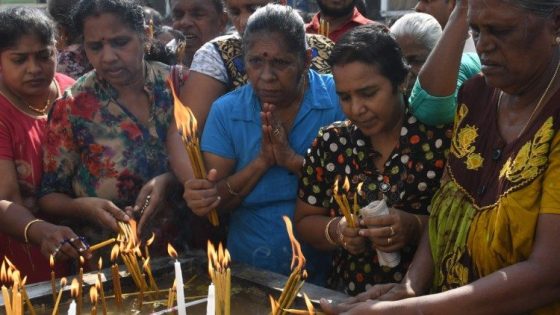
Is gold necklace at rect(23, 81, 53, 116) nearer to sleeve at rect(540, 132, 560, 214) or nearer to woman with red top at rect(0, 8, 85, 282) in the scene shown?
woman with red top at rect(0, 8, 85, 282)

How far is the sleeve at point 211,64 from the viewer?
136 inches

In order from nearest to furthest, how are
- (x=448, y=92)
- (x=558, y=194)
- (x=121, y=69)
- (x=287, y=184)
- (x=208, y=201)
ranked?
1. (x=558, y=194)
2. (x=448, y=92)
3. (x=208, y=201)
4. (x=287, y=184)
5. (x=121, y=69)

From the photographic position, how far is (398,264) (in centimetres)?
264

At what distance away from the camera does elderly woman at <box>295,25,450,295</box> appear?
2.63 m

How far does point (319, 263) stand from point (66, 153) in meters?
1.11

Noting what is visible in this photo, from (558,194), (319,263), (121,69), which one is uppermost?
(121,69)

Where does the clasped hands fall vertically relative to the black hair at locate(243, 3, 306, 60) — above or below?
below

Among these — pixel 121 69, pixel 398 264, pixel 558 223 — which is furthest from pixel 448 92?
pixel 121 69

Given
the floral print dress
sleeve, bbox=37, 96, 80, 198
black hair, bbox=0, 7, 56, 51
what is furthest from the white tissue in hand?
black hair, bbox=0, 7, 56, 51

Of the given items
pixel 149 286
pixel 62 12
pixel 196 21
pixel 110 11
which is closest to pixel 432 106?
pixel 149 286

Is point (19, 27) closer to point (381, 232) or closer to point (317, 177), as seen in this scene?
point (317, 177)

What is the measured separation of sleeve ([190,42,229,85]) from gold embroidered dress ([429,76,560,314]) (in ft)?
4.46

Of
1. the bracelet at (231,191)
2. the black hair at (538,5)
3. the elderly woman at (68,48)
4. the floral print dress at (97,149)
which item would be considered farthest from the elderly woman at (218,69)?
the black hair at (538,5)

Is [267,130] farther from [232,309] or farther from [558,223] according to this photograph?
[558,223]
